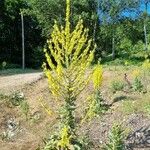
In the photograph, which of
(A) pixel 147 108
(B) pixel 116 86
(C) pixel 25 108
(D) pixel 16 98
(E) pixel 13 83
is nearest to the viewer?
(A) pixel 147 108

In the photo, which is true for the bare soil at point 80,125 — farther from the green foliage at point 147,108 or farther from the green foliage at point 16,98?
the green foliage at point 16,98

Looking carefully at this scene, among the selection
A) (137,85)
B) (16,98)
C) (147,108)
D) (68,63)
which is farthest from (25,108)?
(68,63)

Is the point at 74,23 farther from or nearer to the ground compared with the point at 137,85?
farther from the ground

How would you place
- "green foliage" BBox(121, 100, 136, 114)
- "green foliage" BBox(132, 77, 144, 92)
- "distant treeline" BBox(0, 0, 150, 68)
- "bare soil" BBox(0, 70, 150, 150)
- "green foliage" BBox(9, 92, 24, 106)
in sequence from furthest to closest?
"distant treeline" BBox(0, 0, 150, 68) < "green foliage" BBox(9, 92, 24, 106) < "green foliage" BBox(132, 77, 144, 92) < "green foliage" BBox(121, 100, 136, 114) < "bare soil" BBox(0, 70, 150, 150)

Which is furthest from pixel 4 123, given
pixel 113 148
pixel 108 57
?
pixel 108 57

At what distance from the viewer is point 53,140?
1244 cm

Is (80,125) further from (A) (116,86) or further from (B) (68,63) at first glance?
(A) (116,86)

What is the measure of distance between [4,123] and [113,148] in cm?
734

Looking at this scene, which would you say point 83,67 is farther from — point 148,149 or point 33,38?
point 33,38

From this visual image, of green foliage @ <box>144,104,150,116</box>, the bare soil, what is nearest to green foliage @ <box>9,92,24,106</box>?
the bare soil

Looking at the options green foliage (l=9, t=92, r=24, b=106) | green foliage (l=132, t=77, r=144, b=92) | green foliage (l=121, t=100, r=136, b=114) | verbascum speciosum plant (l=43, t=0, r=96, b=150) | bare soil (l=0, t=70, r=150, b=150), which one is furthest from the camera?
green foliage (l=9, t=92, r=24, b=106)

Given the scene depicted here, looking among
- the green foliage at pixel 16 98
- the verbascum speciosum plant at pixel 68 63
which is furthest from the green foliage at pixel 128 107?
the verbascum speciosum plant at pixel 68 63

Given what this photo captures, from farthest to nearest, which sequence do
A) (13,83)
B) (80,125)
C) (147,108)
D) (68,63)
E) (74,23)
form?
(74,23) → (13,83) → (147,108) → (80,125) → (68,63)

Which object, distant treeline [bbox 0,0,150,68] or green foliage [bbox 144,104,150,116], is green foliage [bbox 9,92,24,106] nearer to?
green foliage [bbox 144,104,150,116]
